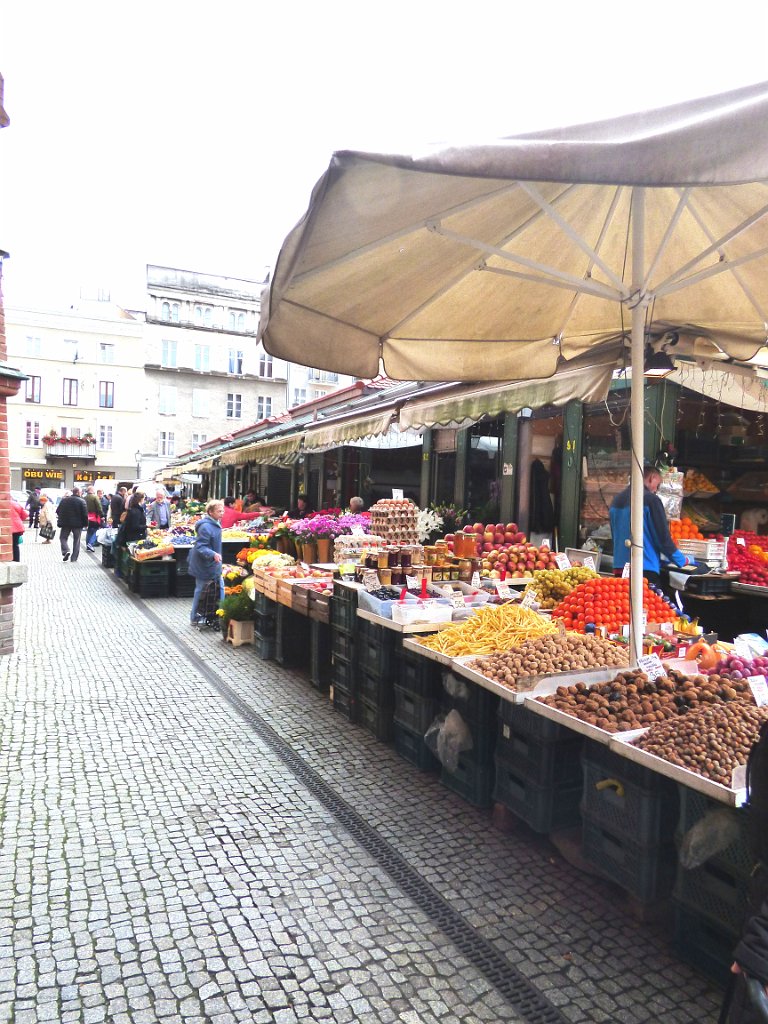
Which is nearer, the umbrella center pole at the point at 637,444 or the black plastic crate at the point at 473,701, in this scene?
the umbrella center pole at the point at 637,444

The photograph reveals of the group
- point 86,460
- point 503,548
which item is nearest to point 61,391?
Result: point 86,460

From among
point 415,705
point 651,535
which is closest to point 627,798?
point 415,705

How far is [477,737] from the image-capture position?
4.06 m

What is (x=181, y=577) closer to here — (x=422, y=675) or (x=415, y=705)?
(x=415, y=705)

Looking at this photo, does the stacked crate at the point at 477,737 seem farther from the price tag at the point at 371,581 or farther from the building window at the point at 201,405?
the building window at the point at 201,405

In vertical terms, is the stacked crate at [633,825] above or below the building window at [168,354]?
below

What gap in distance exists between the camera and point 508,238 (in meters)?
3.87

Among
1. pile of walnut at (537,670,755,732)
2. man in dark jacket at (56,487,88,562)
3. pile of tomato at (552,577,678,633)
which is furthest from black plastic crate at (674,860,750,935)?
man in dark jacket at (56,487,88,562)

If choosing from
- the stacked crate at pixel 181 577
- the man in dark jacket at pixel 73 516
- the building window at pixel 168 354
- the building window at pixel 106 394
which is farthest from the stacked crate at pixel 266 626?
the building window at pixel 168 354

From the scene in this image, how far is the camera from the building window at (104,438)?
48.5 metres

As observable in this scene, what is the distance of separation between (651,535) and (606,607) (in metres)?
1.48

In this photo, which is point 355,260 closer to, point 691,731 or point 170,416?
point 691,731

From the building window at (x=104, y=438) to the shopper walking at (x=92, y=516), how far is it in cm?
2682

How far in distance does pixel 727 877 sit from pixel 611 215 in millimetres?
3269
